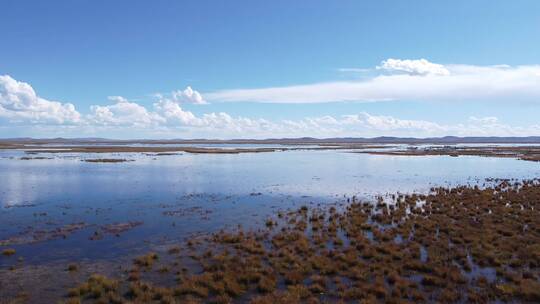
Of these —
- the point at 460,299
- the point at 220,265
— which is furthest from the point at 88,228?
the point at 460,299

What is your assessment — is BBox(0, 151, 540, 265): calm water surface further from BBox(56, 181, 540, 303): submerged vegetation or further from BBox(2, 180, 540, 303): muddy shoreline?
BBox(56, 181, 540, 303): submerged vegetation

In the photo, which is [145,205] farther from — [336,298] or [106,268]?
[336,298]

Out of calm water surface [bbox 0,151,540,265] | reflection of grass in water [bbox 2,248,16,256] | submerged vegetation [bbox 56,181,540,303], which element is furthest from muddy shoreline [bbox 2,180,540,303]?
reflection of grass in water [bbox 2,248,16,256]

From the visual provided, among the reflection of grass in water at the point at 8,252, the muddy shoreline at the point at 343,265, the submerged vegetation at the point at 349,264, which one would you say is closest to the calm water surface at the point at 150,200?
the reflection of grass in water at the point at 8,252

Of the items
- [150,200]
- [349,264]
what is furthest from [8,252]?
[349,264]

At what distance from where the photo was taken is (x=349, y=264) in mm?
16734

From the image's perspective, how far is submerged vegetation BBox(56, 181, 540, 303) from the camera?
44.1 feet

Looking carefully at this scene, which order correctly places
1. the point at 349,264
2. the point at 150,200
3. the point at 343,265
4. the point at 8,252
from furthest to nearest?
the point at 150,200, the point at 8,252, the point at 349,264, the point at 343,265

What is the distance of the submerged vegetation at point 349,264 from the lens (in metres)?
13.4

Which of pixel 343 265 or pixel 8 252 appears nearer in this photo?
pixel 343 265

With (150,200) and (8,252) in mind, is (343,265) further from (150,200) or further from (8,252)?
(150,200)

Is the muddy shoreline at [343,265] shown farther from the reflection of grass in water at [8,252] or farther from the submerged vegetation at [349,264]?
the reflection of grass in water at [8,252]

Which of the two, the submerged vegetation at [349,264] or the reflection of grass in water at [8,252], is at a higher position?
the reflection of grass in water at [8,252]

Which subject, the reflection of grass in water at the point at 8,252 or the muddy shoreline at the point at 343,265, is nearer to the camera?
the muddy shoreline at the point at 343,265
